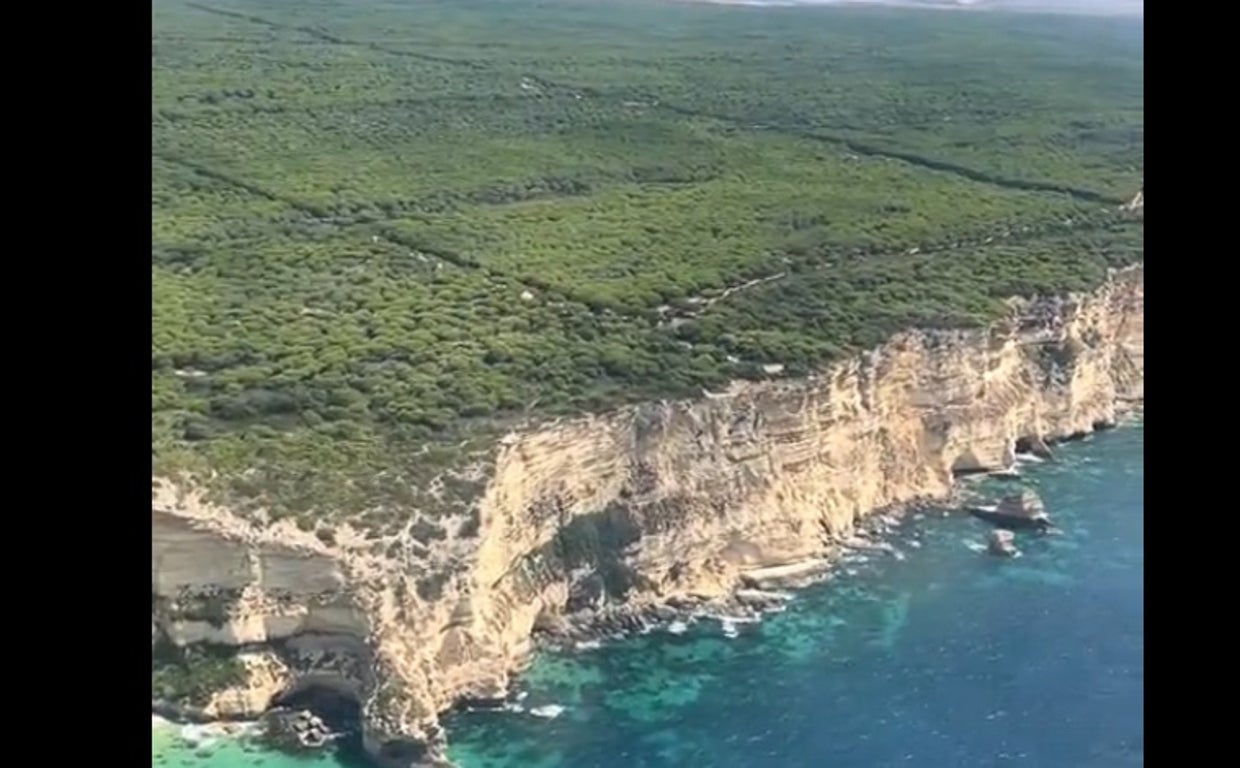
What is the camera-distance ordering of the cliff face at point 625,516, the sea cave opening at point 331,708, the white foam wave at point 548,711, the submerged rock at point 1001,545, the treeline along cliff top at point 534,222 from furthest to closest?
the submerged rock at point 1001,545, the treeline along cliff top at point 534,222, the white foam wave at point 548,711, the cliff face at point 625,516, the sea cave opening at point 331,708

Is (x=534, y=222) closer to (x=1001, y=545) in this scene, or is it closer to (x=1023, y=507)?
(x=1023, y=507)

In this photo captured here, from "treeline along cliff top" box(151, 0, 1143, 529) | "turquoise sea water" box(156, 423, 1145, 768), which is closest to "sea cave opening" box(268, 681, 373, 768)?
"turquoise sea water" box(156, 423, 1145, 768)

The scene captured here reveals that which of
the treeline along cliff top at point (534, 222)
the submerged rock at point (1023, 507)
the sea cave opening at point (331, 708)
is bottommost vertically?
the sea cave opening at point (331, 708)

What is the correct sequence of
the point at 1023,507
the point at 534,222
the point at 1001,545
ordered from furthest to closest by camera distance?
the point at 534,222 < the point at 1023,507 < the point at 1001,545

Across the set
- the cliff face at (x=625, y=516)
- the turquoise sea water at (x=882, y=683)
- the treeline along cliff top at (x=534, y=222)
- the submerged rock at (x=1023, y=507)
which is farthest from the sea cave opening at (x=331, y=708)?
the submerged rock at (x=1023, y=507)

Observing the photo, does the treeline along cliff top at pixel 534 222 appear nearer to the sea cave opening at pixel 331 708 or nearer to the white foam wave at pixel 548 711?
the sea cave opening at pixel 331 708

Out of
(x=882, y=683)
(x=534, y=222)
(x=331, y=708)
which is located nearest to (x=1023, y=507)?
(x=882, y=683)
